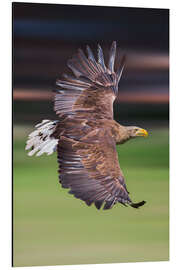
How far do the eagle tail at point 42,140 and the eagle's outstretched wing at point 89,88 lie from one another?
0.13 meters

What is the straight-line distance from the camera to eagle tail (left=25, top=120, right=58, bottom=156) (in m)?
4.63

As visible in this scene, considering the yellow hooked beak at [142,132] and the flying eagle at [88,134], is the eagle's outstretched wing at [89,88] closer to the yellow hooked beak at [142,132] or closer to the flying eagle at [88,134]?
the flying eagle at [88,134]

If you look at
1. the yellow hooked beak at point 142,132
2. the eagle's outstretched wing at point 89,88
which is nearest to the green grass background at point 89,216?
the yellow hooked beak at point 142,132

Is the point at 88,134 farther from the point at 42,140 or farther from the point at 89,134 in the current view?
the point at 42,140

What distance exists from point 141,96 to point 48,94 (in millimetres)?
741

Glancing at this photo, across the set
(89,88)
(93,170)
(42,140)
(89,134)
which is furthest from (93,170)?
(89,88)

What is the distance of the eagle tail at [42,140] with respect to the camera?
4.63m

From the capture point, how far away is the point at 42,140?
467cm

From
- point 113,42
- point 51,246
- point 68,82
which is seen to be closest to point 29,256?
point 51,246

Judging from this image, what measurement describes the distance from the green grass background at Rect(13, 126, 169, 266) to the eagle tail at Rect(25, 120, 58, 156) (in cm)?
5
